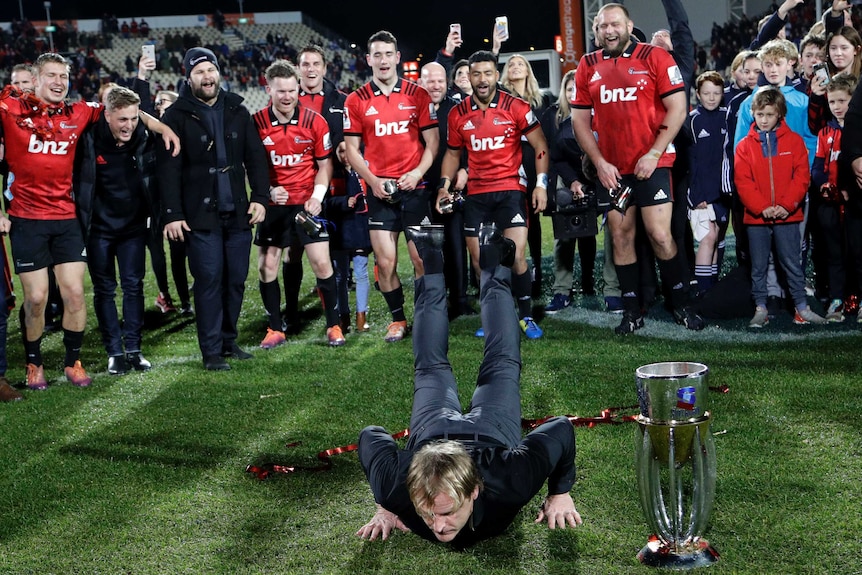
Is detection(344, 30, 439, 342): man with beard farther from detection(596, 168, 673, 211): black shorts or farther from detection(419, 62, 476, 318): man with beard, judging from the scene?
detection(596, 168, 673, 211): black shorts

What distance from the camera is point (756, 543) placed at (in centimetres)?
317

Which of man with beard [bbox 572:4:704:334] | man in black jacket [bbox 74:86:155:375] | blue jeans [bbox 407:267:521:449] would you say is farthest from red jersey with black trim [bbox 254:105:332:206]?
blue jeans [bbox 407:267:521:449]

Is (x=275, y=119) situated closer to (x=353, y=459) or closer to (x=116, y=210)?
(x=116, y=210)

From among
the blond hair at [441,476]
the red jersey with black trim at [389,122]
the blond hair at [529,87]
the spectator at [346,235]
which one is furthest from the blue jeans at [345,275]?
the blond hair at [441,476]

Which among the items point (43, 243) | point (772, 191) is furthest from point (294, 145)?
point (772, 191)

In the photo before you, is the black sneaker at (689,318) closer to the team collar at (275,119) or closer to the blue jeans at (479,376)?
the blue jeans at (479,376)

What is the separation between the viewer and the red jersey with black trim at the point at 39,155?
5.82m

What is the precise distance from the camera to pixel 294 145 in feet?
23.2

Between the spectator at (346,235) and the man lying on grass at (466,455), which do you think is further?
the spectator at (346,235)

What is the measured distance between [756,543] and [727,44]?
66.1 feet

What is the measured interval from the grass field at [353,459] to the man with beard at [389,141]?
0.90m

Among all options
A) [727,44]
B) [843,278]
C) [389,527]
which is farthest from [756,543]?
[727,44]

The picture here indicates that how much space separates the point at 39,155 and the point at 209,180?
42.7 inches

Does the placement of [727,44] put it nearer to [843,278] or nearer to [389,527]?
[843,278]
